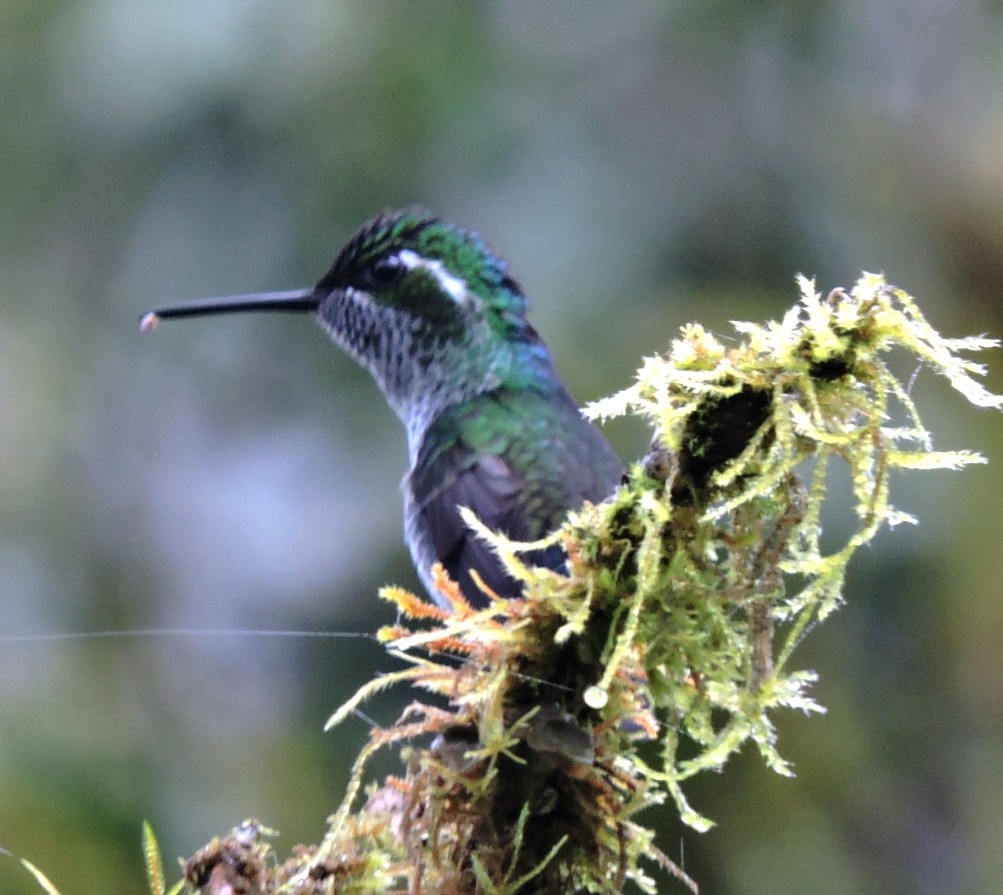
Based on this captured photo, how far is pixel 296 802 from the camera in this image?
3986 mm

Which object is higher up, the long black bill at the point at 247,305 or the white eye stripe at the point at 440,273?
the long black bill at the point at 247,305

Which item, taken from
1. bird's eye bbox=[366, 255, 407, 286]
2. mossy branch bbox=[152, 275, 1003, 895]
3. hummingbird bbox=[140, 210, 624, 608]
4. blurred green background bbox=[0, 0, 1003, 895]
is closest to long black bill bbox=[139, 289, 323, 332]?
hummingbird bbox=[140, 210, 624, 608]

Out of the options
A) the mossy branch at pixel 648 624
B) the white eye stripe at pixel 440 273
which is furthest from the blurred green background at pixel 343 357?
the mossy branch at pixel 648 624

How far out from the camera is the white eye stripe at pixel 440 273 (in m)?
3.34

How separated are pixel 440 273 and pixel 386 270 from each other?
0.14 meters

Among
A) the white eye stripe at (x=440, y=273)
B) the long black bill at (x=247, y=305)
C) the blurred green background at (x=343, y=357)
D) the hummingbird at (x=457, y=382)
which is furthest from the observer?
the blurred green background at (x=343, y=357)

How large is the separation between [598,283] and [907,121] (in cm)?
158

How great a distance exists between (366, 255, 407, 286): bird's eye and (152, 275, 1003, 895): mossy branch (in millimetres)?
2044

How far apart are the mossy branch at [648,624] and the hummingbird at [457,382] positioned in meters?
1.30

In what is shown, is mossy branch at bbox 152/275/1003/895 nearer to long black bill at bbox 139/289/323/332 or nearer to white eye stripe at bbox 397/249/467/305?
white eye stripe at bbox 397/249/467/305

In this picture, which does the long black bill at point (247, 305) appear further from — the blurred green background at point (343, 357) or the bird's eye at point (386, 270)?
the blurred green background at point (343, 357)

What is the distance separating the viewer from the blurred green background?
157 inches

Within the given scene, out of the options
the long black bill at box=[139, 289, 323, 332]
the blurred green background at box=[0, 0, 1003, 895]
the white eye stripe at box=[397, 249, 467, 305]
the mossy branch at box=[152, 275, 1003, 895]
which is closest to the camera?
the mossy branch at box=[152, 275, 1003, 895]

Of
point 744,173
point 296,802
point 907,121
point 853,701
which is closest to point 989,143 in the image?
point 907,121
